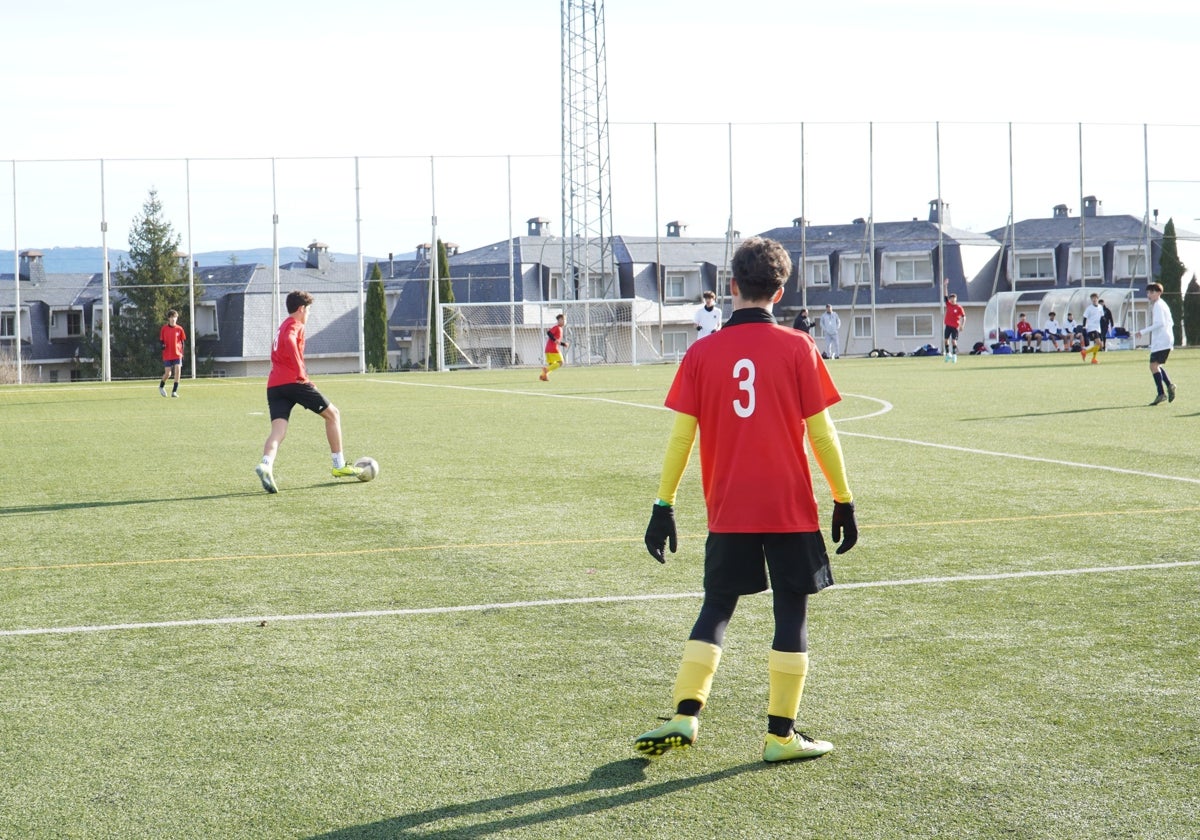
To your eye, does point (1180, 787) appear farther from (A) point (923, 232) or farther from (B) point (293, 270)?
(B) point (293, 270)

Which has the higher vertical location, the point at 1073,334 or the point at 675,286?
the point at 675,286

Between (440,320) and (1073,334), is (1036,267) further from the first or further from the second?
(440,320)

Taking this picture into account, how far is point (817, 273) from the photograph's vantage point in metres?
70.4

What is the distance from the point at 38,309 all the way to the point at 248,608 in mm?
70898

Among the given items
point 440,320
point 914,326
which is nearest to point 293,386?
point 440,320

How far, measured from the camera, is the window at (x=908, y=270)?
228 ft

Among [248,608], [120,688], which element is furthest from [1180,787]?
[248,608]

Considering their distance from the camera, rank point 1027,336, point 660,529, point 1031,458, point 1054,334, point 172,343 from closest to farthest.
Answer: point 660,529
point 1031,458
point 172,343
point 1027,336
point 1054,334

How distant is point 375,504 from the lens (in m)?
11.0

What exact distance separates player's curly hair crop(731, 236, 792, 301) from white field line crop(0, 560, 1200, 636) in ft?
9.19

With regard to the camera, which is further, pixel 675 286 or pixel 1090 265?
pixel 675 286

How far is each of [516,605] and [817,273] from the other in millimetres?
65100

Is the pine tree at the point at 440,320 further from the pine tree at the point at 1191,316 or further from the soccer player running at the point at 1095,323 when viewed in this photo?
the pine tree at the point at 1191,316

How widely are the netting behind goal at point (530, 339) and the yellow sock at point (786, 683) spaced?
Result: 143 ft
